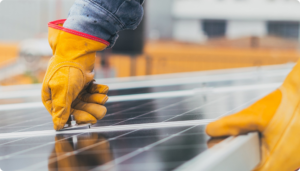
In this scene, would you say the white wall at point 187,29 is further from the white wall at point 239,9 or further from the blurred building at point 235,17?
the white wall at point 239,9

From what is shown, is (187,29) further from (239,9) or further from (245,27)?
(245,27)

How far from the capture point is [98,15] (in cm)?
142

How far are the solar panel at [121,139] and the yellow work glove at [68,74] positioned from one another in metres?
0.08

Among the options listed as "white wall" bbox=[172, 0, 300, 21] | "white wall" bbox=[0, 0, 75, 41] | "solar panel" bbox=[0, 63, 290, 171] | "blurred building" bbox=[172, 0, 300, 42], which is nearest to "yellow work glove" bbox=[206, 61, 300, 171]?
"solar panel" bbox=[0, 63, 290, 171]

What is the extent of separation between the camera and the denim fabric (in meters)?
1.41

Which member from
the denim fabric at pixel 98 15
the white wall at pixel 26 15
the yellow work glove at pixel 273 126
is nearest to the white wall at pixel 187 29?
the white wall at pixel 26 15

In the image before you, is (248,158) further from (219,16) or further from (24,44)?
(219,16)

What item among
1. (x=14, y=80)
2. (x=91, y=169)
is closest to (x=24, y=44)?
(x=14, y=80)

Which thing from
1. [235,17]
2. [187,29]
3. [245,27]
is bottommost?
[245,27]

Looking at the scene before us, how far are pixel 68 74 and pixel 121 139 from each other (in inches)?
15.0

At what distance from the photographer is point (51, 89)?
4.43 ft

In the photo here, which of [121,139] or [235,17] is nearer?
[121,139]

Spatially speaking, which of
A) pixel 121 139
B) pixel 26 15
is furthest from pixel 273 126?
pixel 26 15

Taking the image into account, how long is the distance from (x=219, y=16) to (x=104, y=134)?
2169cm
